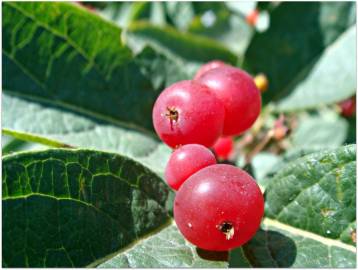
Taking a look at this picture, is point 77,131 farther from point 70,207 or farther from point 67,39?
point 70,207

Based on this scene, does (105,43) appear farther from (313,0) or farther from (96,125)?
(313,0)

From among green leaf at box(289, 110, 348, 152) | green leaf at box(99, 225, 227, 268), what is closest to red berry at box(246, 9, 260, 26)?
green leaf at box(289, 110, 348, 152)

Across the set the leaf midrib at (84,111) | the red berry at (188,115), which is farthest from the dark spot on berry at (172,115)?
the leaf midrib at (84,111)

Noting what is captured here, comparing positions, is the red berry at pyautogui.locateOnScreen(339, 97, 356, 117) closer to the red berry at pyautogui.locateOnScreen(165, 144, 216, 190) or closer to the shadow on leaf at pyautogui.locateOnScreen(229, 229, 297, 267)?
the shadow on leaf at pyautogui.locateOnScreen(229, 229, 297, 267)

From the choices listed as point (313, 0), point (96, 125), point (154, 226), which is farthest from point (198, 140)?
point (313, 0)

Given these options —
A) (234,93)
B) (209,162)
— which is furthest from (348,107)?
(209,162)

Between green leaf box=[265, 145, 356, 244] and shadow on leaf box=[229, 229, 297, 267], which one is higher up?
green leaf box=[265, 145, 356, 244]

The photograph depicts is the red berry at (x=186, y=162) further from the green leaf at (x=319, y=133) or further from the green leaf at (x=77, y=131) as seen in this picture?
the green leaf at (x=319, y=133)
